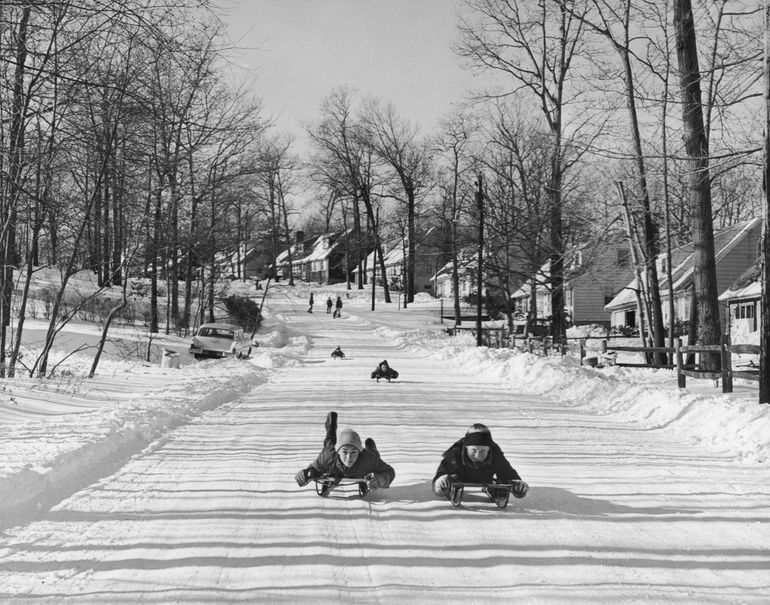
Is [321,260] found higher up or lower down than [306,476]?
higher up

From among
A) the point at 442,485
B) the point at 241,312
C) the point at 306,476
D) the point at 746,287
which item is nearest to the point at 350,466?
the point at 306,476

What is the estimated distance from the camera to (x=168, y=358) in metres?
24.1

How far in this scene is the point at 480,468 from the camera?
6809mm

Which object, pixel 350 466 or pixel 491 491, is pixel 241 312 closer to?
pixel 350 466

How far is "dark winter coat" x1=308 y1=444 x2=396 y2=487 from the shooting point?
7.08 meters

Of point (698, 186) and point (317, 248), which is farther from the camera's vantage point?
point (317, 248)

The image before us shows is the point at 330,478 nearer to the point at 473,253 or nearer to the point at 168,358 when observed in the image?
the point at 168,358

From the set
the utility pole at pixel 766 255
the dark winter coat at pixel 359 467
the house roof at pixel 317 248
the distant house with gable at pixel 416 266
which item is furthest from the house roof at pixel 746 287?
the house roof at pixel 317 248

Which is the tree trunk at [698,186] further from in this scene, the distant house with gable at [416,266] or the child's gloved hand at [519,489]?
the distant house with gable at [416,266]

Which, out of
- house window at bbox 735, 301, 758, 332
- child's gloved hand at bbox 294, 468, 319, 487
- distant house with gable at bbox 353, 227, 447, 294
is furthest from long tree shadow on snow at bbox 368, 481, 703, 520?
distant house with gable at bbox 353, 227, 447, 294

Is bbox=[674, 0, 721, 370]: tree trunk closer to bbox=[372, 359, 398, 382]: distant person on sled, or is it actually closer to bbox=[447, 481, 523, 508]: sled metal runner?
bbox=[372, 359, 398, 382]: distant person on sled

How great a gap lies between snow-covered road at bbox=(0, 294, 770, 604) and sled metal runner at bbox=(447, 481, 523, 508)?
0.10 metres

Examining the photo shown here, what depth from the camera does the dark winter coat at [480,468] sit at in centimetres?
680

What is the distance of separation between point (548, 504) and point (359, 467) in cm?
175
